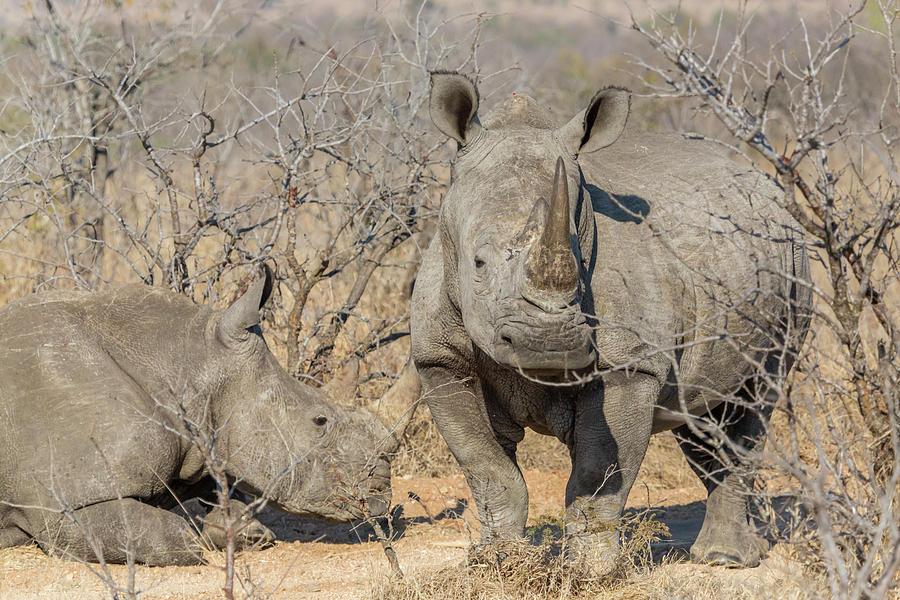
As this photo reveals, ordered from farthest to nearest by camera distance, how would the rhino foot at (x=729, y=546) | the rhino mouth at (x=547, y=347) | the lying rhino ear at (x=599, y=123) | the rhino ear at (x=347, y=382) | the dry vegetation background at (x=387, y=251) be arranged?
the rhino ear at (x=347, y=382) < the rhino foot at (x=729, y=546) < the lying rhino ear at (x=599, y=123) < the dry vegetation background at (x=387, y=251) < the rhino mouth at (x=547, y=347)

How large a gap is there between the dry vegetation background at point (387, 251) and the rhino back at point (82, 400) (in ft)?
1.51

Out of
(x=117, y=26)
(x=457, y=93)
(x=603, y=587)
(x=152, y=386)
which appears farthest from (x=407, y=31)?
(x=603, y=587)

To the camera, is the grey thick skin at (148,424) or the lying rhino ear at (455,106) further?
the grey thick skin at (148,424)

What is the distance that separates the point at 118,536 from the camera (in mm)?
5867

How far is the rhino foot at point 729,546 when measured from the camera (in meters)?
6.00

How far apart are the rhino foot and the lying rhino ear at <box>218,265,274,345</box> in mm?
2642

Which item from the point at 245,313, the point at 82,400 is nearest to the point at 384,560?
the point at 245,313

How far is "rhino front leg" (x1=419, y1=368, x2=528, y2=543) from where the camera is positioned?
5.03 metres

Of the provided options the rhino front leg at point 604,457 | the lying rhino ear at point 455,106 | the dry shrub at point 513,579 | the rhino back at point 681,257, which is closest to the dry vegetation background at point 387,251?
the dry shrub at point 513,579

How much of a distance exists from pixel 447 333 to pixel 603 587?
120 centimetres

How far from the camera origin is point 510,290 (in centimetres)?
408

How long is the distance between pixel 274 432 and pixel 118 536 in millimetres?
976

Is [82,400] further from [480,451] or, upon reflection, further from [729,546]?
[729,546]

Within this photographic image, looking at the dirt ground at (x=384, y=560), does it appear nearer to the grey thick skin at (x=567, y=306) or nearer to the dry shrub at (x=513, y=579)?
the dry shrub at (x=513, y=579)
